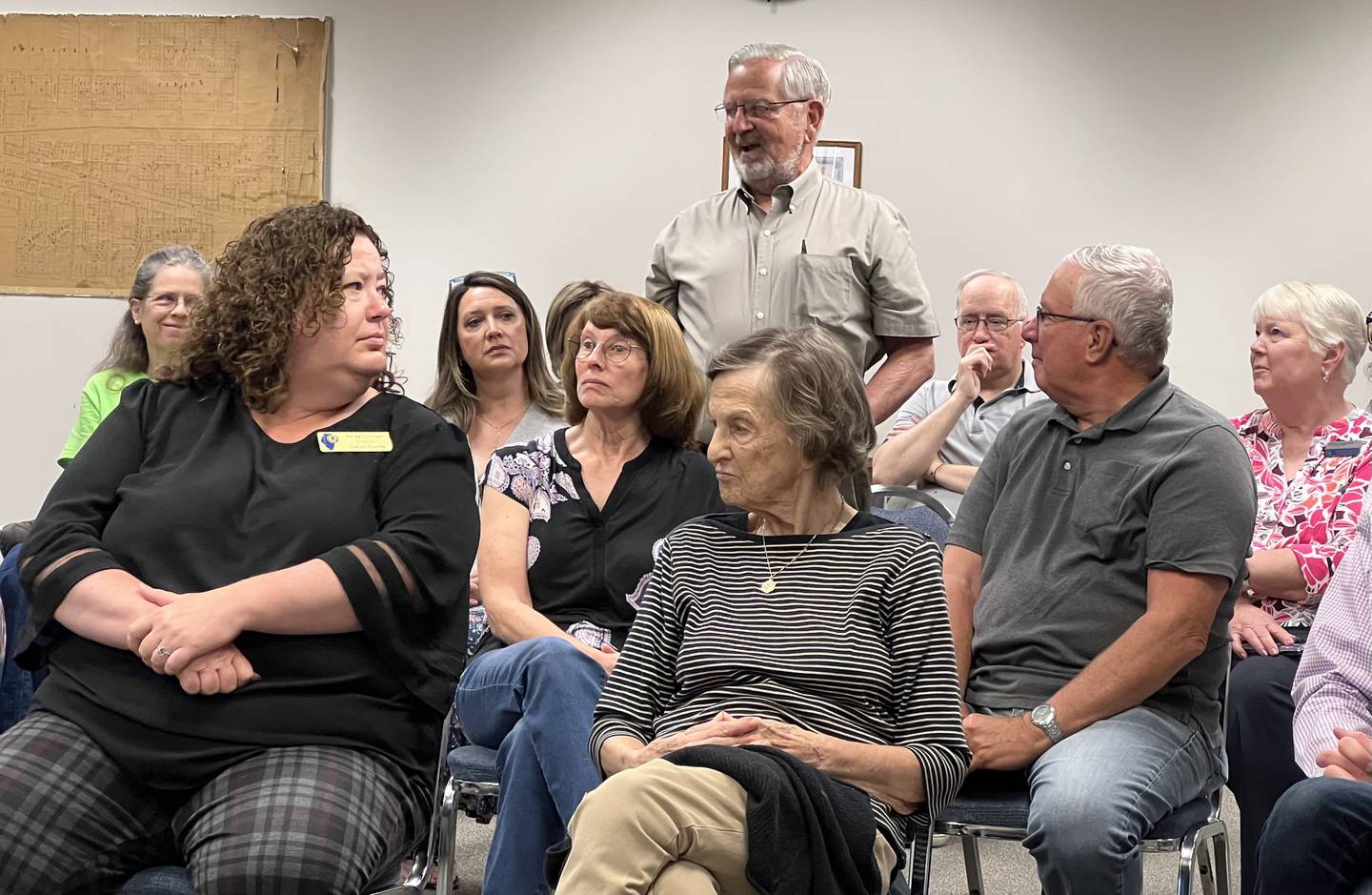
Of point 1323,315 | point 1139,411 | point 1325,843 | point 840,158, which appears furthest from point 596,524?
point 840,158

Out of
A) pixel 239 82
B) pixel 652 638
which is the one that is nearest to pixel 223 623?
pixel 652 638

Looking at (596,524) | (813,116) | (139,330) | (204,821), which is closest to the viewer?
(204,821)

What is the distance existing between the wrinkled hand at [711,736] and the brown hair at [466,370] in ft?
6.31

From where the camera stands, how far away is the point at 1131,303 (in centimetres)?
254

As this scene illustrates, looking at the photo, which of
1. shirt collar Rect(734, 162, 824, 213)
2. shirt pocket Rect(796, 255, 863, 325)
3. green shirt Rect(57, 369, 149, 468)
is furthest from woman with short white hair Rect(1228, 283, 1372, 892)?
green shirt Rect(57, 369, 149, 468)

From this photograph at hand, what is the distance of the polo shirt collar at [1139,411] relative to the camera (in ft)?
8.21

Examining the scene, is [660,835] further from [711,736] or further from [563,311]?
[563,311]

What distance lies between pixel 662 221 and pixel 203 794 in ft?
12.5

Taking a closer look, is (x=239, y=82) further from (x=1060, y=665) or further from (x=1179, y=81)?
(x=1060, y=665)

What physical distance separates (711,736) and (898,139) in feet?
12.4

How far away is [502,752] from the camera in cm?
246

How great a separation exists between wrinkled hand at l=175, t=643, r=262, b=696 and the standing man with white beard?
1841 millimetres

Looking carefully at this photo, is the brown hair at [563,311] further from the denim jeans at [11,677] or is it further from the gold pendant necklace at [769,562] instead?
the gold pendant necklace at [769,562]

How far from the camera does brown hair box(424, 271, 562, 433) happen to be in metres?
3.73
